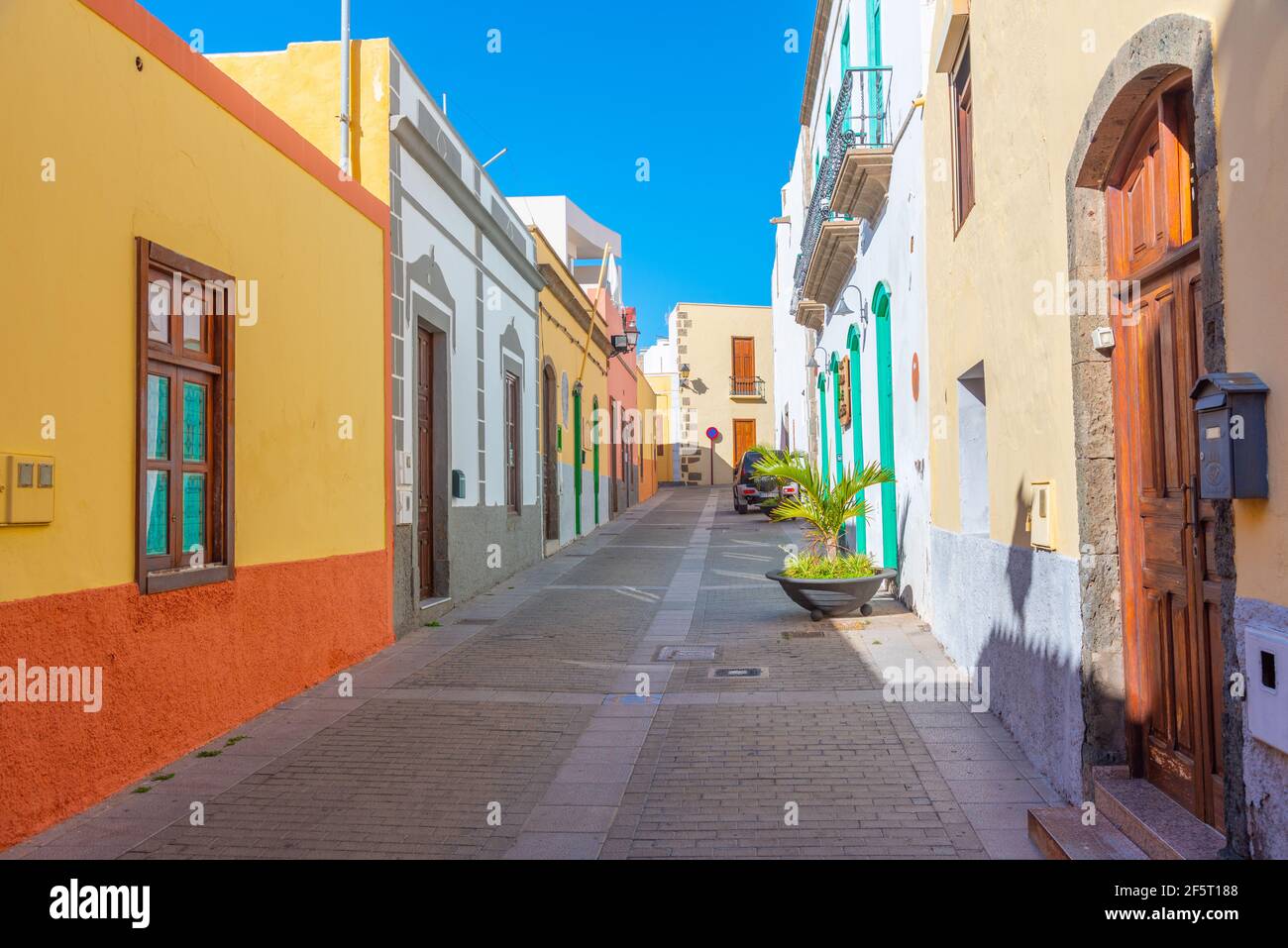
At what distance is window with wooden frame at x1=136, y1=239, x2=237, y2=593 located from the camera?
517 cm

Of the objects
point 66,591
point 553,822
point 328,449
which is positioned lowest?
point 553,822

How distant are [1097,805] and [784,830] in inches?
49.9

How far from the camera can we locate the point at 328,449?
301 inches

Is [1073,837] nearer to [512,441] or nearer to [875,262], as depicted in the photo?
[875,262]

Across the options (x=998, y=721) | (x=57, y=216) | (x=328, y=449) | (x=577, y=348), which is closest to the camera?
(x=57, y=216)

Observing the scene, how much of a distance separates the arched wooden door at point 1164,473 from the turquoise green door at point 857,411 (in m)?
8.85

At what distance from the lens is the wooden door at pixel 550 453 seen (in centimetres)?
1739

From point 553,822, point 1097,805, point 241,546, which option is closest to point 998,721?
point 1097,805

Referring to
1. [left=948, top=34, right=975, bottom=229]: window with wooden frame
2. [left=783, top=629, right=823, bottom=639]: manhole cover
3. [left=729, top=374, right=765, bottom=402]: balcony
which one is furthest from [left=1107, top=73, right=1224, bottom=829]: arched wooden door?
[left=729, top=374, right=765, bottom=402]: balcony

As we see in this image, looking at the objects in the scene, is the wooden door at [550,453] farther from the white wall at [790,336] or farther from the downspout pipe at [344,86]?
the downspout pipe at [344,86]

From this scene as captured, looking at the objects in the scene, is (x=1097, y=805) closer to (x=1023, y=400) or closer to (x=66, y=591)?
(x=1023, y=400)

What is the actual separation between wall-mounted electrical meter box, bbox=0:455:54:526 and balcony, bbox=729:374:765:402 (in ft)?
124

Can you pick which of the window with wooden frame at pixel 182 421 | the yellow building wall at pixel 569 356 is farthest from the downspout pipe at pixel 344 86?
the yellow building wall at pixel 569 356

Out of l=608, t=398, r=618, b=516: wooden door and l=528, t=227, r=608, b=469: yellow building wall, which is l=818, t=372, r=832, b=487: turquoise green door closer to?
l=528, t=227, r=608, b=469: yellow building wall
